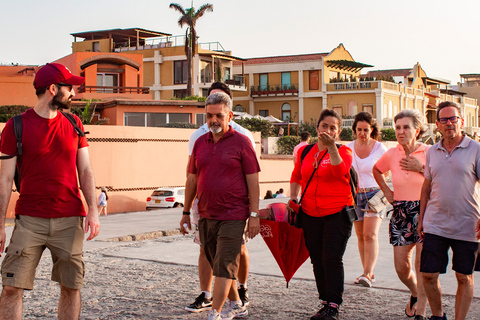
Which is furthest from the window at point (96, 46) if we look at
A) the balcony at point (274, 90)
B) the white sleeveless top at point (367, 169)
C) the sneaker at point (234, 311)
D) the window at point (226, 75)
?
the sneaker at point (234, 311)

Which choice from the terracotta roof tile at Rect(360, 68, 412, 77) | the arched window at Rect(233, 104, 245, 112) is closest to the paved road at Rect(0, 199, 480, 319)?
the arched window at Rect(233, 104, 245, 112)

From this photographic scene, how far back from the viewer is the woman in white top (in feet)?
24.3

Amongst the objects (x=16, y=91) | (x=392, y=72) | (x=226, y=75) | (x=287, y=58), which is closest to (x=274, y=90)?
(x=287, y=58)

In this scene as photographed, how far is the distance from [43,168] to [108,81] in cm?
4492

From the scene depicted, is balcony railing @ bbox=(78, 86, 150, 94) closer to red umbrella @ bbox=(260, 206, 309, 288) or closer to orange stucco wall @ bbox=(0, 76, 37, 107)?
orange stucco wall @ bbox=(0, 76, 37, 107)

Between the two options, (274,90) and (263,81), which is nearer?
(274,90)

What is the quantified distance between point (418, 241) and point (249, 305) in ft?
5.78

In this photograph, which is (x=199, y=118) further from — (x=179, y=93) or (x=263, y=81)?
(x=263, y=81)

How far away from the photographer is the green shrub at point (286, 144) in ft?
131

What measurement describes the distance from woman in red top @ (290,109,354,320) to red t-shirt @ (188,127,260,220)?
0.67 meters

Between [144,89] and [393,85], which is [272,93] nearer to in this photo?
[393,85]

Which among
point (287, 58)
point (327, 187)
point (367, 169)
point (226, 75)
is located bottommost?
point (327, 187)

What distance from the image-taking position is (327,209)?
5926mm

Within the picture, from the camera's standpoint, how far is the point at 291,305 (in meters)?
6.32
